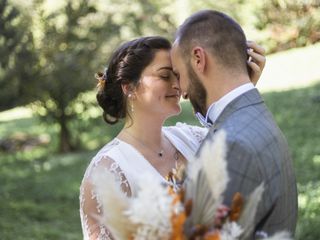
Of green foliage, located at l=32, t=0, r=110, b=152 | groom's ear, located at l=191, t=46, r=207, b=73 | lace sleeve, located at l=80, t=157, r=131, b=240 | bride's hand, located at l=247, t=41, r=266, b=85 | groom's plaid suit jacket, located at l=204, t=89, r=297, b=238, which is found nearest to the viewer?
groom's plaid suit jacket, located at l=204, t=89, r=297, b=238

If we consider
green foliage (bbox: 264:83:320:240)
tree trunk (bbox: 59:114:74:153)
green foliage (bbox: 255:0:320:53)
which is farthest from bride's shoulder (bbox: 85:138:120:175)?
tree trunk (bbox: 59:114:74:153)

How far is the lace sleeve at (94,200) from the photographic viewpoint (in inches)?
91.3

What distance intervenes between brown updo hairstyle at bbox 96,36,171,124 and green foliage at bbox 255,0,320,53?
21.1 feet

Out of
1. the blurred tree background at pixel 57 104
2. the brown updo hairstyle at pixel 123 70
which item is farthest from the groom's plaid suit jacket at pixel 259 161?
the blurred tree background at pixel 57 104

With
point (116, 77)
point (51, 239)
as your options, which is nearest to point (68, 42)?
point (51, 239)

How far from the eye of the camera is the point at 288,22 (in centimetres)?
1379

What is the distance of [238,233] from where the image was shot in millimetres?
1306

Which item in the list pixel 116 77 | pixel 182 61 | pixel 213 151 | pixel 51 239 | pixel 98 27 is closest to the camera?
pixel 213 151

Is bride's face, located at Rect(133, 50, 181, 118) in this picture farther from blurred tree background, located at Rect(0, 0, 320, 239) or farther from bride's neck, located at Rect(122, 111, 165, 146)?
blurred tree background, located at Rect(0, 0, 320, 239)

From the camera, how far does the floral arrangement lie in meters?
1.23

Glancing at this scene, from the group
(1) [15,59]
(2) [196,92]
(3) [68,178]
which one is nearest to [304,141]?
(3) [68,178]

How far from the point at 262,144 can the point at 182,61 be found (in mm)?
368

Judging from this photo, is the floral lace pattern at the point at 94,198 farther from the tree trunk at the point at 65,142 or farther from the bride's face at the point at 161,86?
the tree trunk at the point at 65,142

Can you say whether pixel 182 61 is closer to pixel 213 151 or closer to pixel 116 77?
pixel 213 151
